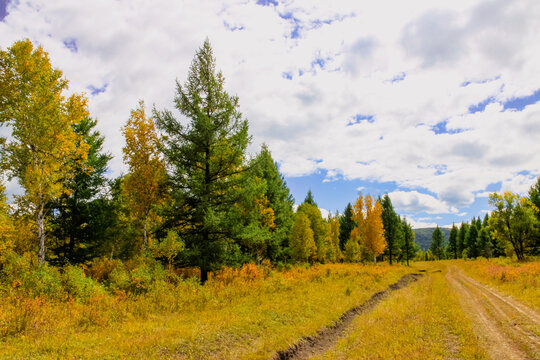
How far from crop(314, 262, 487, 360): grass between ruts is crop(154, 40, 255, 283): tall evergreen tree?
7270 mm

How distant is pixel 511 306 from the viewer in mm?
12875

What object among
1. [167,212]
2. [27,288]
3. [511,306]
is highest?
[167,212]

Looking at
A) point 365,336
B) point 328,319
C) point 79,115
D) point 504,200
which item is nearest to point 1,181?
point 79,115

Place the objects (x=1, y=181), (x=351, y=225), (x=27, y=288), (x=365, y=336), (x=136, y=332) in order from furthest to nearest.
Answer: (x=351, y=225)
(x=1, y=181)
(x=27, y=288)
(x=365, y=336)
(x=136, y=332)

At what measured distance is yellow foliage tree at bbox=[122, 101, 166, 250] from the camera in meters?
18.1

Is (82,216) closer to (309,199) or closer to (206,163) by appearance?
(206,163)

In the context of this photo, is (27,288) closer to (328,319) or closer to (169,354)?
(169,354)

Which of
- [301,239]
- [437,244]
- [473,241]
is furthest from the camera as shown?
[437,244]

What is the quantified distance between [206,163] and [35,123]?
329 inches

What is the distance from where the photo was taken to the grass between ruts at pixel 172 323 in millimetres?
6375

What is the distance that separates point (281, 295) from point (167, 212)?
7698 millimetres

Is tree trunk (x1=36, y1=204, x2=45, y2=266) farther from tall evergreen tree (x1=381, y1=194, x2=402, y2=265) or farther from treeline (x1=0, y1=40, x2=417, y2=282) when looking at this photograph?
tall evergreen tree (x1=381, y1=194, x2=402, y2=265)

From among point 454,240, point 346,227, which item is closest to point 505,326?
point 346,227

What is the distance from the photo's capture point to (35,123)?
12.3 metres
